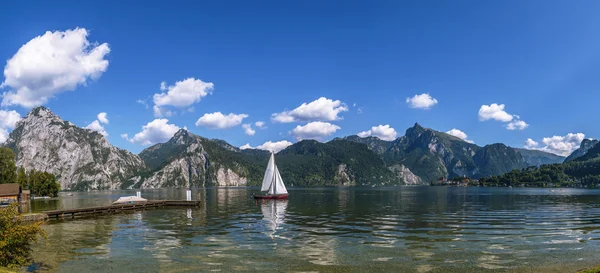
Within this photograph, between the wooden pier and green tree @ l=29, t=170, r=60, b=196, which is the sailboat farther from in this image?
green tree @ l=29, t=170, r=60, b=196

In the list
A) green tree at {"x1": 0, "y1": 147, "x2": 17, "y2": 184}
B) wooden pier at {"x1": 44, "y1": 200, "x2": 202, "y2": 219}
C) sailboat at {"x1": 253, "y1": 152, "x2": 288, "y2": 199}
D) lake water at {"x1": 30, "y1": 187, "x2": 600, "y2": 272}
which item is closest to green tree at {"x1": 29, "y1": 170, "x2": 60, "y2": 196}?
green tree at {"x1": 0, "y1": 147, "x2": 17, "y2": 184}

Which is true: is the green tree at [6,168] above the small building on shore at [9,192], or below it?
above

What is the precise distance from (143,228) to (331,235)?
2814cm

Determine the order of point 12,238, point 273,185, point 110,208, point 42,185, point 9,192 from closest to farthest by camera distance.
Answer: point 12,238 < point 110,208 < point 9,192 < point 273,185 < point 42,185

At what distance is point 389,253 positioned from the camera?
114ft

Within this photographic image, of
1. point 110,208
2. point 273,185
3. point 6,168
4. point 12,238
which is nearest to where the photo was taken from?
point 12,238

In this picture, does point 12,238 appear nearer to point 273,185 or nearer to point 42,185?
point 273,185

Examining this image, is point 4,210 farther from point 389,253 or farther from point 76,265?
point 389,253

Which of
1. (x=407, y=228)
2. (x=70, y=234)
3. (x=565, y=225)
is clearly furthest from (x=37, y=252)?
(x=565, y=225)

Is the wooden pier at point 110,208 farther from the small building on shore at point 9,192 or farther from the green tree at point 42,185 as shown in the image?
the green tree at point 42,185

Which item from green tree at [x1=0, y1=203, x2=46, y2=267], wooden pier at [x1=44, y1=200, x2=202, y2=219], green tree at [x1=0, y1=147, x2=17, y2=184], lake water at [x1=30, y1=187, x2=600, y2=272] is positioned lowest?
wooden pier at [x1=44, y1=200, x2=202, y2=219]

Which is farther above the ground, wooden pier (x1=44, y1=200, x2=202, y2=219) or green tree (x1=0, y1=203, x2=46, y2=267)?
green tree (x1=0, y1=203, x2=46, y2=267)

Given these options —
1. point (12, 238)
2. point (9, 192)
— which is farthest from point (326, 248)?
point (9, 192)

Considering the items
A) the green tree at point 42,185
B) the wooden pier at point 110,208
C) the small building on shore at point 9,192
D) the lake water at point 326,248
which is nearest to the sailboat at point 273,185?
the wooden pier at point 110,208
